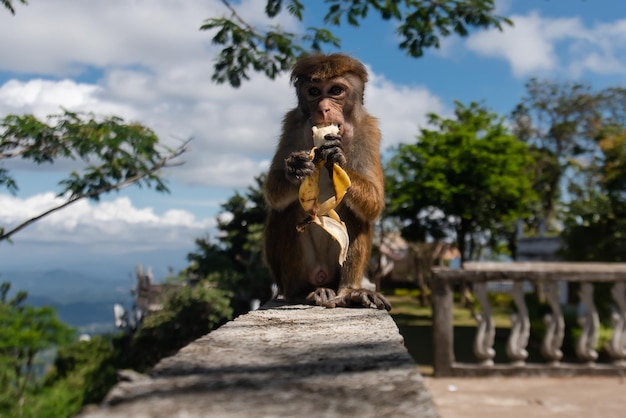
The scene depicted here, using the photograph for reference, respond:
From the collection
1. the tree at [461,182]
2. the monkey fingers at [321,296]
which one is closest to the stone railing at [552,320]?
the monkey fingers at [321,296]

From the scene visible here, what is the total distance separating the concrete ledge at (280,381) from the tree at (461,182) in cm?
1936

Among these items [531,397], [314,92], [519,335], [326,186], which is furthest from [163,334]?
[314,92]

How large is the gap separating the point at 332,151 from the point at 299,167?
208mm

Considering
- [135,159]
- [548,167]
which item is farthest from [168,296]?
[548,167]

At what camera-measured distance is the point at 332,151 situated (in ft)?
11.5

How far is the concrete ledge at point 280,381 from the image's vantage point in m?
→ 1.40

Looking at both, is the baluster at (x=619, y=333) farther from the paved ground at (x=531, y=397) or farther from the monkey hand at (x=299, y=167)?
the monkey hand at (x=299, y=167)

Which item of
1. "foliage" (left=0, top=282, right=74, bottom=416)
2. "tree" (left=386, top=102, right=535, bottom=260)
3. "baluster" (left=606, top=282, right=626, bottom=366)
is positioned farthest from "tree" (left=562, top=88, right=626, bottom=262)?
"foliage" (left=0, top=282, right=74, bottom=416)

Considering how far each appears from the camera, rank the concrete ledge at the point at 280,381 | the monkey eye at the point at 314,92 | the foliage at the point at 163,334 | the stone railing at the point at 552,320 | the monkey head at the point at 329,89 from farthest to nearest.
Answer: the foliage at the point at 163,334
the stone railing at the point at 552,320
the monkey eye at the point at 314,92
the monkey head at the point at 329,89
the concrete ledge at the point at 280,381

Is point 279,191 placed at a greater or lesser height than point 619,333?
greater

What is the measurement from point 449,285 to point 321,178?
547 cm

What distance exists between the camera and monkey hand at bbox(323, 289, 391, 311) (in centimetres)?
370

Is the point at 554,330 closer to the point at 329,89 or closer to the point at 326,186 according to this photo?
the point at 326,186

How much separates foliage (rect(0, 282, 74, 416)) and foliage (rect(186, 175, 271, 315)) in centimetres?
590
